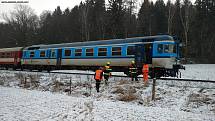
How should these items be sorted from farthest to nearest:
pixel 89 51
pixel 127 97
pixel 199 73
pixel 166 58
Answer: pixel 199 73, pixel 89 51, pixel 166 58, pixel 127 97

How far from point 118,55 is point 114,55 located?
43 centimetres

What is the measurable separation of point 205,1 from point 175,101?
45.9 meters

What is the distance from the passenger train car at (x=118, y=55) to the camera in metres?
19.3

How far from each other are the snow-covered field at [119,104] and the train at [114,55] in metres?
2.60

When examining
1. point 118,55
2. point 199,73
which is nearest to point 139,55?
point 118,55

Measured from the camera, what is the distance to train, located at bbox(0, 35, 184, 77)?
19297 millimetres

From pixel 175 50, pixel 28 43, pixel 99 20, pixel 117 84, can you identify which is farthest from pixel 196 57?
pixel 28 43

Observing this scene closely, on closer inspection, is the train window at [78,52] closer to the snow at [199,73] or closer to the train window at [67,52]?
the train window at [67,52]

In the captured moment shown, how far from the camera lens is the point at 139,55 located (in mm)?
20297

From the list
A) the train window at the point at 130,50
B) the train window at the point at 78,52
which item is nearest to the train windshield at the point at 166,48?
the train window at the point at 130,50

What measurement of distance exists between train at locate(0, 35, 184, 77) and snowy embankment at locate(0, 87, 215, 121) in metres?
7.96

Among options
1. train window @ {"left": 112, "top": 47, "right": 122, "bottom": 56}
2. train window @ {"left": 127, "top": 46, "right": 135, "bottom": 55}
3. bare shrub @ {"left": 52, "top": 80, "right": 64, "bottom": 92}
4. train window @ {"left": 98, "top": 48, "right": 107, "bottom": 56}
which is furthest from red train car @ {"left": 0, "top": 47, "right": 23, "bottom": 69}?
train window @ {"left": 127, "top": 46, "right": 135, "bottom": 55}

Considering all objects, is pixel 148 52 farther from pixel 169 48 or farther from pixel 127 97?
pixel 127 97

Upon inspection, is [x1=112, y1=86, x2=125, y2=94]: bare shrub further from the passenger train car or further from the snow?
the snow
